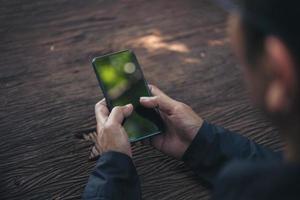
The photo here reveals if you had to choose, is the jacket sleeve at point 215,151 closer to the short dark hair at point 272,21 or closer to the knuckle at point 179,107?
the knuckle at point 179,107

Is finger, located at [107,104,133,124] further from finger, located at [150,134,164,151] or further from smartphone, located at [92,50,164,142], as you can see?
finger, located at [150,134,164,151]

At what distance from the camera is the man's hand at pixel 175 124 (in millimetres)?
1642

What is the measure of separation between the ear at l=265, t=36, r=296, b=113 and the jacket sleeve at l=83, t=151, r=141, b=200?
2.27ft

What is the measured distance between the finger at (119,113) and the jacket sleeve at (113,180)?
13cm

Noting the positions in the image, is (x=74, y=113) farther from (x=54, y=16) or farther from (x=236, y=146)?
(x=54, y=16)

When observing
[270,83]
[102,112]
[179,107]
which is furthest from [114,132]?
[270,83]

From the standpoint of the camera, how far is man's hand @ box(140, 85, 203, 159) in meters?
1.64

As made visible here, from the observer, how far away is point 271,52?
0.78 metres

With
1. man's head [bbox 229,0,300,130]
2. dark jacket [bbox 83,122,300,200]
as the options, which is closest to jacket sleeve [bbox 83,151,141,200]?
dark jacket [bbox 83,122,300,200]

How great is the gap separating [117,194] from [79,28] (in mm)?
1313

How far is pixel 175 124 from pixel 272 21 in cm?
93

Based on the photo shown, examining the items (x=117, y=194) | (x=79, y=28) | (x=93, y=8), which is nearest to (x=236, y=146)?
(x=117, y=194)

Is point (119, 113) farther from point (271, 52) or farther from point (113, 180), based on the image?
point (271, 52)

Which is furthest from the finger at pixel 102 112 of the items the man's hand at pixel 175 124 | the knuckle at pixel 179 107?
the knuckle at pixel 179 107
